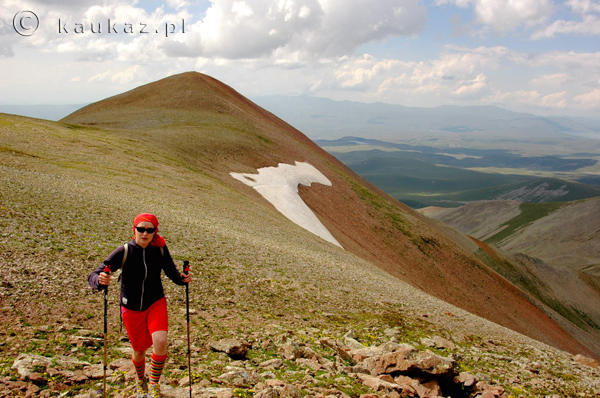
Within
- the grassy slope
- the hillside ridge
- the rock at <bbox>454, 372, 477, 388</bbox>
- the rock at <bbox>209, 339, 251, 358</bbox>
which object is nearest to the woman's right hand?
the rock at <bbox>209, 339, 251, 358</bbox>

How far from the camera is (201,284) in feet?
52.8

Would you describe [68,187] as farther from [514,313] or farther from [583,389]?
[514,313]

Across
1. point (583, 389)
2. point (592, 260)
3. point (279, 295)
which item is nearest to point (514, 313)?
point (583, 389)

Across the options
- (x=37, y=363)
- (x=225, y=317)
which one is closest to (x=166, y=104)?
(x=225, y=317)

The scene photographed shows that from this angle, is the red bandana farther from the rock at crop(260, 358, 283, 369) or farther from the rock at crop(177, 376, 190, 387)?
the rock at crop(260, 358, 283, 369)

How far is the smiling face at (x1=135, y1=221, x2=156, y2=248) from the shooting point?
26.3ft

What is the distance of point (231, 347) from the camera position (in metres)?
10.8

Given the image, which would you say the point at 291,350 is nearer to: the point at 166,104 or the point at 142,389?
the point at 142,389

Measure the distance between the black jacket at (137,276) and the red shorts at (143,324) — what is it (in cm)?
12

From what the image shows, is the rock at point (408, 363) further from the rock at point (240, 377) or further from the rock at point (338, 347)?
the rock at point (240, 377)

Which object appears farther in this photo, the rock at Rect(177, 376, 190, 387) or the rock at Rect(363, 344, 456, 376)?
the rock at Rect(363, 344, 456, 376)

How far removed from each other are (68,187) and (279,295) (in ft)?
54.0

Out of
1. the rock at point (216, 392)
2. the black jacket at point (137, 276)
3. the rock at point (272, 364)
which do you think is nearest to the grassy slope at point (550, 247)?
the rock at point (272, 364)

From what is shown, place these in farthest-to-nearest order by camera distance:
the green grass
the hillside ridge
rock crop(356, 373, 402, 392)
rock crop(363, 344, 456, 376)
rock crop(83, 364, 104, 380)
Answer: the green grass → the hillside ridge → rock crop(363, 344, 456, 376) → rock crop(356, 373, 402, 392) → rock crop(83, 364, 104, 380)
